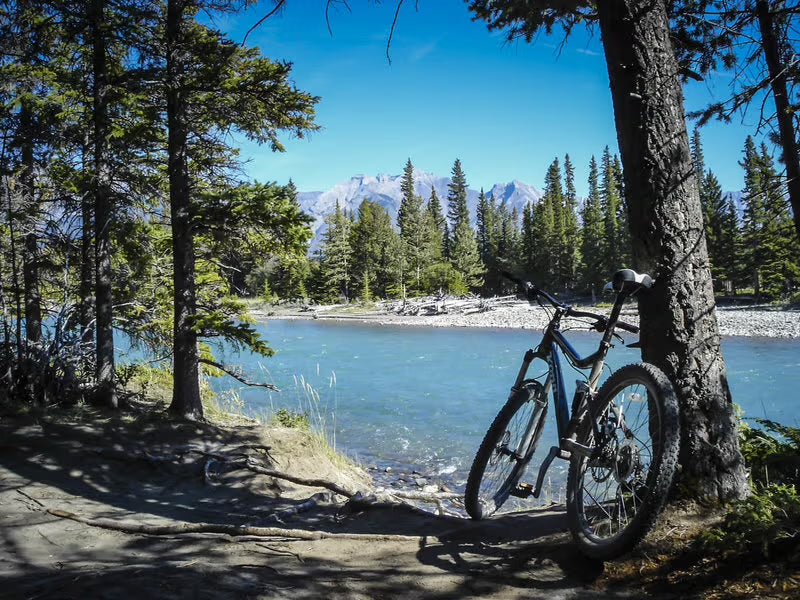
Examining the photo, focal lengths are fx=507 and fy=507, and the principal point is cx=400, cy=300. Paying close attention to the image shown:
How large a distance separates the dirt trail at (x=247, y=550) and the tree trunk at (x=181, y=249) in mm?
2601

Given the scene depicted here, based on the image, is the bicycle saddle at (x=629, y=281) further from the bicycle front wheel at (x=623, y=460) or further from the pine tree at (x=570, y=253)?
the pine tree at (x=570, y=253)

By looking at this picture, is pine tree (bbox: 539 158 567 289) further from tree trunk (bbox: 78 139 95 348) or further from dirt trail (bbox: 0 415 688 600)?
dirt trail (bbox: 0 415 688 600)

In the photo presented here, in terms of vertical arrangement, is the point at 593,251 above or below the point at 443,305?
above

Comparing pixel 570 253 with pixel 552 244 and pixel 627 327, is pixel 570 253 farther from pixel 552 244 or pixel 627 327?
pixel 627 327

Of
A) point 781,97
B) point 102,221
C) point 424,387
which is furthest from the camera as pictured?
point 424,387

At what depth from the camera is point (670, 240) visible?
288 centimetres

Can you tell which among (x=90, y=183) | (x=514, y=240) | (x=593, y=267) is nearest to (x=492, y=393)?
(x=90, y=183)

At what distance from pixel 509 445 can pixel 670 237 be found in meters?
1.67

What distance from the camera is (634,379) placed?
2580 millimetres

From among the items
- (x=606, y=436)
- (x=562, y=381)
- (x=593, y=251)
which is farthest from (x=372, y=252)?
(x=606, y=436)

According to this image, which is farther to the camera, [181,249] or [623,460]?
[181,249]

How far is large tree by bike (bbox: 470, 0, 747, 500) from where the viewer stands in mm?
2762

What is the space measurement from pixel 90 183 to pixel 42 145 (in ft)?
6.78

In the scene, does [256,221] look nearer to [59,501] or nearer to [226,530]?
[59,501]
